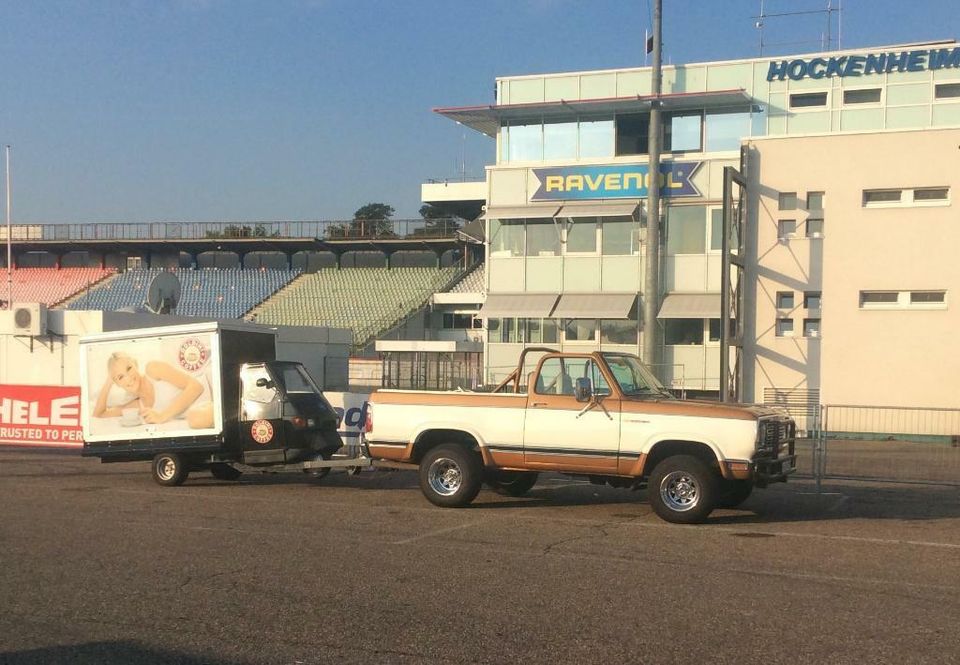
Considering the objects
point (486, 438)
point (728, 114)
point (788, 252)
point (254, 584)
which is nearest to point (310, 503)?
point (486, 438)

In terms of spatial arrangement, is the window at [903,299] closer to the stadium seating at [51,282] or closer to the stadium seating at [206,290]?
the stadium seating at [206,290]

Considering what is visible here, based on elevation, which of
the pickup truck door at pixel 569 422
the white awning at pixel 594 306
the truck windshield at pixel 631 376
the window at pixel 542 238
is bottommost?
the pickup truck door at pixel 569 422

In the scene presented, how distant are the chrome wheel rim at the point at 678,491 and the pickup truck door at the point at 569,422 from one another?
2.52ft

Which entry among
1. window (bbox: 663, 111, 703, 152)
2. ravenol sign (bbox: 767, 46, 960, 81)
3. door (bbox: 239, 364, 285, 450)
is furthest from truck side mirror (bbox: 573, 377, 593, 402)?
ravenol sign (bbox: 767, 46, 960, 81)

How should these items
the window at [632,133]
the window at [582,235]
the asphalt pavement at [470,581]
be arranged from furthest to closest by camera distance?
the window at [582,235] → the window at [632,133] → the asphalt pavement at [470,581]

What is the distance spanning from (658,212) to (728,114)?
399 cm

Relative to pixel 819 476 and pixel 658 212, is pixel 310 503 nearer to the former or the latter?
pixel 819 476

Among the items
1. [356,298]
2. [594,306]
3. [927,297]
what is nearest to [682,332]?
[594,306]

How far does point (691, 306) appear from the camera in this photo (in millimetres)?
32375

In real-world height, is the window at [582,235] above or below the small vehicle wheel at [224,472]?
above

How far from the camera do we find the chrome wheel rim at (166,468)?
53.4 feet

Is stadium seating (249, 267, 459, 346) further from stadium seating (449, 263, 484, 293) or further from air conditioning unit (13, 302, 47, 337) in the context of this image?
air conditioning unit (13, 302, 47, 337)

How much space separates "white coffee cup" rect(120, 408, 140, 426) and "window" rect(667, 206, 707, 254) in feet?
67.9

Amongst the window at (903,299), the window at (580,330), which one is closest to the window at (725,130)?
the window at (903,299)
